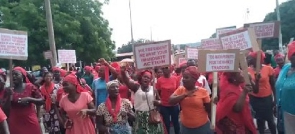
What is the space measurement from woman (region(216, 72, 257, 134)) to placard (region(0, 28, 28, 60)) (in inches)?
127

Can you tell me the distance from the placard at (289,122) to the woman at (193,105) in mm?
961

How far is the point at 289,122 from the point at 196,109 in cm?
112

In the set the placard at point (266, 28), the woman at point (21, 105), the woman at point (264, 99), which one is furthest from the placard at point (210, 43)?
the woman at point (21, 105)

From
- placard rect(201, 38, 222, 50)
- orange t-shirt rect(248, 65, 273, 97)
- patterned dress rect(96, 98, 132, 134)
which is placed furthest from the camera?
placard rect(201, 38, 222, 50)

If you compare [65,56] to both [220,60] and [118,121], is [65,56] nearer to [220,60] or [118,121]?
[118,121]

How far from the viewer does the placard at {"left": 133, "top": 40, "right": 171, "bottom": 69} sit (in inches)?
271

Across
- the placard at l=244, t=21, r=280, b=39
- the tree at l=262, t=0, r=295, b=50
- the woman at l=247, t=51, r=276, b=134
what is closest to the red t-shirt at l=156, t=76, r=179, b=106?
the woman at l=247, t=51, r=276, b=134

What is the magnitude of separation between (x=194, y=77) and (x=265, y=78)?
2.73m

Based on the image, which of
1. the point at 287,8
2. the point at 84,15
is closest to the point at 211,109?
the point at 84,15

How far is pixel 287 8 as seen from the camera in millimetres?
45812

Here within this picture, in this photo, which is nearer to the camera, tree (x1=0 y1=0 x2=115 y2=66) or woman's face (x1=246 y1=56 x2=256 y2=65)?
woman's face (x1=246 y1=56 x2=256 y2=65)

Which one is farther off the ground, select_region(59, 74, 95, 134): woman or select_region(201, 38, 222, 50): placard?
select_region(201, 38, 222, 50): placard

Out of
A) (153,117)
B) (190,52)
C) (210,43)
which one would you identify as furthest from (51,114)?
(210,43)

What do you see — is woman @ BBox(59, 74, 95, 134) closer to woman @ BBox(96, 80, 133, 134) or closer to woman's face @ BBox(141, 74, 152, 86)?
woman @ BBox(96, 80, 133, 134)
